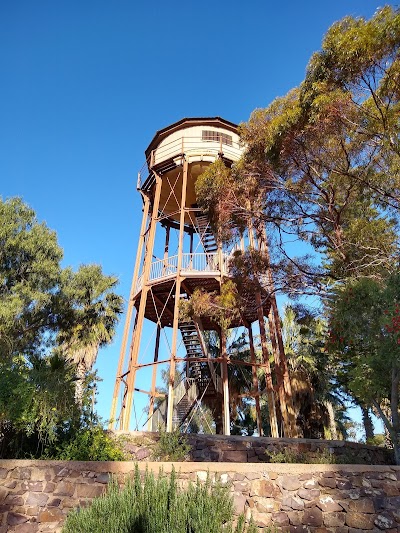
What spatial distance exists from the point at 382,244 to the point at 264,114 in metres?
4.64

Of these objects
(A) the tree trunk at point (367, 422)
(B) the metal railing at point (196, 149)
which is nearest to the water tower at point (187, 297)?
(B) the metal railing at point (196, 149)

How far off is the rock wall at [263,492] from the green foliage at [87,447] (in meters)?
0.88

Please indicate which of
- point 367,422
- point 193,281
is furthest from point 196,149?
point 367,422

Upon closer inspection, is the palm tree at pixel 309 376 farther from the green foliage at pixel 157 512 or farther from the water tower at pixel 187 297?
the green foliage at pixel 157 512

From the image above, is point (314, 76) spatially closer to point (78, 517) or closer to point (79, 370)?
point (78, 517)

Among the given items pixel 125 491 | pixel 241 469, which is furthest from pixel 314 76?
pixel 125 491

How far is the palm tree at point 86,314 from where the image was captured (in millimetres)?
16141

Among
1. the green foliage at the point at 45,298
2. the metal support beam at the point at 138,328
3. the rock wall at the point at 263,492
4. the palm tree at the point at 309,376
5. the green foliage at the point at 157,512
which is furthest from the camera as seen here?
the palm tree at the point at 309,376

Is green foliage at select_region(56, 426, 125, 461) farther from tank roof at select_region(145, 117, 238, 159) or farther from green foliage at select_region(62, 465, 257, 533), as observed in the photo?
tank roof at select_region(145, 117, 238, 159)

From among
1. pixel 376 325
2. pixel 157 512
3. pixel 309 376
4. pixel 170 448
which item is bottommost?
pixel 157 512

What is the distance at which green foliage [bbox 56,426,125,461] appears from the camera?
264 inches

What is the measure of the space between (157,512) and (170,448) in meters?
4.88

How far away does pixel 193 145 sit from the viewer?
15.7m

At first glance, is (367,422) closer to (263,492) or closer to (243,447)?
(243,447)
